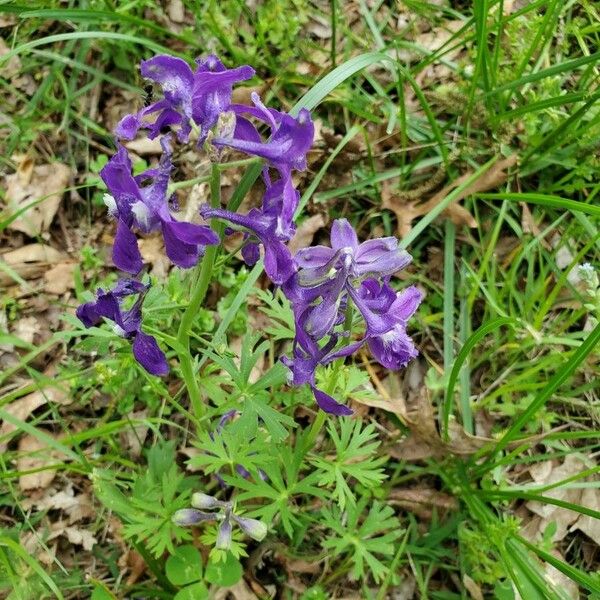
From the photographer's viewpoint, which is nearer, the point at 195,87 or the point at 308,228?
the point at 195,87

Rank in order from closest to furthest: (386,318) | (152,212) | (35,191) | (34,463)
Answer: (152,212)
(386,318)
(34,463)
(35,191)

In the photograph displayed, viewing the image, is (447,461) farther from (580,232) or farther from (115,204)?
(115,204)

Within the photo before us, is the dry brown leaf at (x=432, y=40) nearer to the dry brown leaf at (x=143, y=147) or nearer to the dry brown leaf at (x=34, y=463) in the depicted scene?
the dry brown leaf at (x=143, y=147)

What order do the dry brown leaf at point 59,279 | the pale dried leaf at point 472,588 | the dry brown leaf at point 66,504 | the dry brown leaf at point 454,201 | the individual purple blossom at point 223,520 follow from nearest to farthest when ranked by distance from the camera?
the individual purple blossom at point 223,520 → the pale dried leaf at point 472,588 → the dry brown leaf at point 66,504 → the dry brown leaf at point 454,201 → the dry brown leaf at point 59,279

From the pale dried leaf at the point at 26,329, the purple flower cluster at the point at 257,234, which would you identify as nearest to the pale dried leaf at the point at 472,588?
the purple flower cluster at the point at 257,234

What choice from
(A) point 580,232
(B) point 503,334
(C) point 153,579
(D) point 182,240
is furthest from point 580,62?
(C) point 153,579

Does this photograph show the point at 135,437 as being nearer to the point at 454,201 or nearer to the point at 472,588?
the point at 472,588

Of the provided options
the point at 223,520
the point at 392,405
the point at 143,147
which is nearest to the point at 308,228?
the point at 392,405
